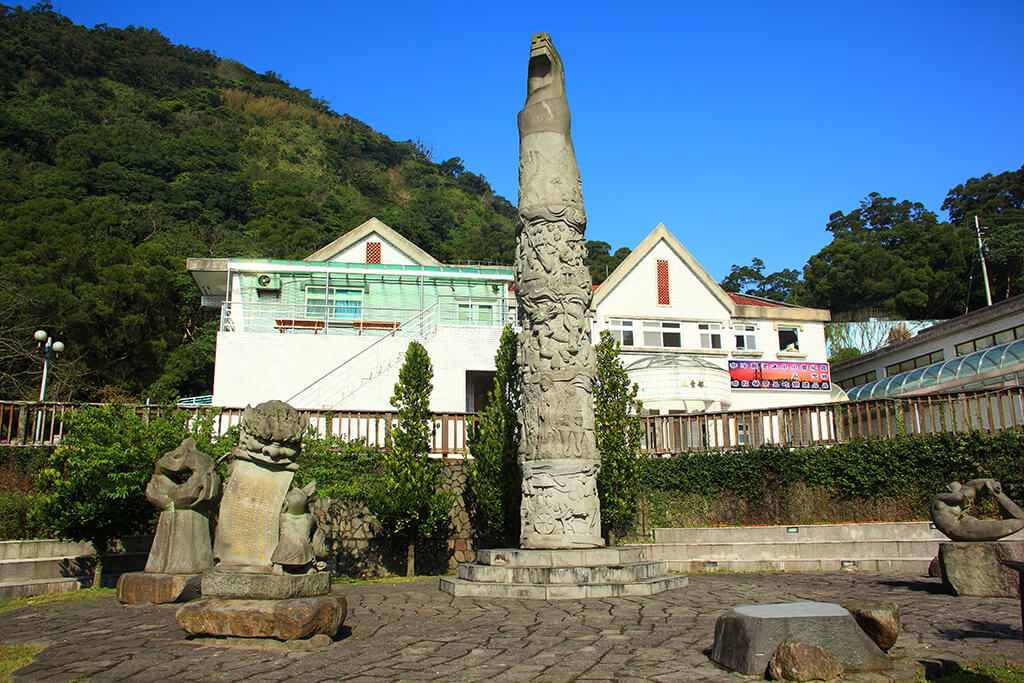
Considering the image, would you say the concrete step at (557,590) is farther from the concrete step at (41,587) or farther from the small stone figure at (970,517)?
the concrete step at (41,587)

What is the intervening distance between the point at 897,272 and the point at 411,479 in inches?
1693

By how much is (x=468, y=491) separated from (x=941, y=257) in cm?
4198

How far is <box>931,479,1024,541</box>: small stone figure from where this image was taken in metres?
8.82

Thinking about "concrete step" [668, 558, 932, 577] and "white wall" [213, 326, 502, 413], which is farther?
"white wall" [213, 326, 502, 413]

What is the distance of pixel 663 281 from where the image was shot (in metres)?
31.7

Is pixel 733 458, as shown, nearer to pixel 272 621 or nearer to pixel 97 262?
pixel 272 621

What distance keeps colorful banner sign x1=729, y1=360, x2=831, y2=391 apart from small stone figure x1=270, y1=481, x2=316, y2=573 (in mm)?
25066

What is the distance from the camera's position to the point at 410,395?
537 inches

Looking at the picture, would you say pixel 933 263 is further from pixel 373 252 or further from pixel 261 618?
pixel 261 618

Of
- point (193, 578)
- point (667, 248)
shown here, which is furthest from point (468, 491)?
point (667, 248)

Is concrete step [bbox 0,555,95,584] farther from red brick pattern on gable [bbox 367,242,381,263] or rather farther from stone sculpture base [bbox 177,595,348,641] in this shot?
red brick pattern on gable [bbox 367,242,381,263]

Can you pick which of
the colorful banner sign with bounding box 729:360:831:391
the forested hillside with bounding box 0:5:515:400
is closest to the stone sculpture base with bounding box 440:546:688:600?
the forested hillside with bounding box 0:5:515:400

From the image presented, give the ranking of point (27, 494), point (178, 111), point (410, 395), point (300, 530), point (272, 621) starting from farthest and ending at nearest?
point (178, 111)
point (410, 395)
point (27, 494)
point (300, 530)
point (272, 621)

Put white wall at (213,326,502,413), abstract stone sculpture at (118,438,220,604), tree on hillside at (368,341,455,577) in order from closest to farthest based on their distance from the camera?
abstract stone sculpture at (118,438,220,604), tree on hillside at (368,341,455,577), white wall at (213,326,502,413)
